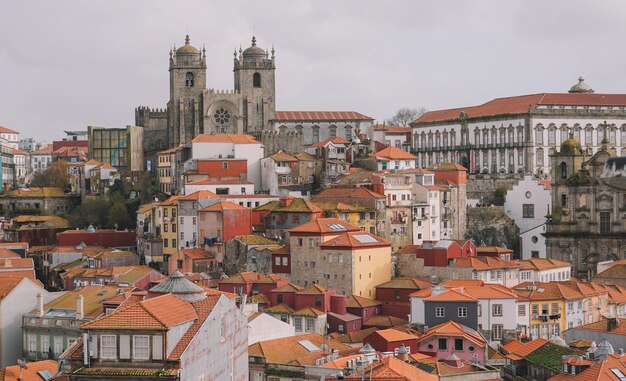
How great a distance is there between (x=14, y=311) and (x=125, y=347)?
28.8 meters

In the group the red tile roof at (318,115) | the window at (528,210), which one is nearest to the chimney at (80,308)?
the window at (528,210)

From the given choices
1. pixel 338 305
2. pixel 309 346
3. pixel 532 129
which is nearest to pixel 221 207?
pixel 338 305

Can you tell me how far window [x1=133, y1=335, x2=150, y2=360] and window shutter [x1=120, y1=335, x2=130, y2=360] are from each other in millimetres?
158

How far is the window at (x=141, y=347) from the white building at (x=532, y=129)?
8073 centimetres

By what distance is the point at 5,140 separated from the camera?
15788 centimetres

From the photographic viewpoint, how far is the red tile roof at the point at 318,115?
349 feet

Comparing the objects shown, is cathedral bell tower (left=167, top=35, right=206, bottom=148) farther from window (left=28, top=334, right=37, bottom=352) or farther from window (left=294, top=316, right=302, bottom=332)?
window (left=28, top=334, right=37, bottom=352)

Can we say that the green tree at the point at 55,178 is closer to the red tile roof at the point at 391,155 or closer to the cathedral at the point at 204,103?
the cathedral at the point at 204,103

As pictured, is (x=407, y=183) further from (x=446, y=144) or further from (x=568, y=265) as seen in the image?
(x=446, y=144)

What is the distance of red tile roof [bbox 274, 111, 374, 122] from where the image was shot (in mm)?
106400

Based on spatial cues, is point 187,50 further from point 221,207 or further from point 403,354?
point 403,354

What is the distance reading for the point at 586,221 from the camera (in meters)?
82.8

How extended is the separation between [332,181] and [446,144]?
33029 millimetres

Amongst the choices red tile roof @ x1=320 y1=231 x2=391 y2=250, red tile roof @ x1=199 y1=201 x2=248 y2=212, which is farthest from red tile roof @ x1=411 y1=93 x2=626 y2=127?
red tile roof @ x1=320 y1=231 x2=391 y2=250
